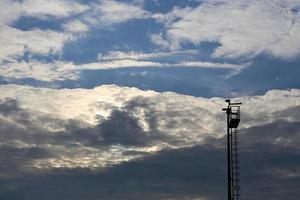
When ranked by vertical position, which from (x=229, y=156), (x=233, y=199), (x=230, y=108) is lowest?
(x=233, y=199)

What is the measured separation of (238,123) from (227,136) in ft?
7.32

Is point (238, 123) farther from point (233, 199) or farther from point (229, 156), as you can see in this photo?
point (233, 199)

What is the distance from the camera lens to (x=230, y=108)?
83062mm

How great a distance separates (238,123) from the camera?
8262cm

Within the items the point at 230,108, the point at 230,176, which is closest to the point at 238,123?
the point at 230,108

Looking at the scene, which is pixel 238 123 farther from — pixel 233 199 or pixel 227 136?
pixel 233 199

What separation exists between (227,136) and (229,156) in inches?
121

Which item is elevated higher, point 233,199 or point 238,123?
point 238,123

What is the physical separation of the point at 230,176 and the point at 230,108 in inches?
363

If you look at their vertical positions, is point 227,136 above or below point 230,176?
above

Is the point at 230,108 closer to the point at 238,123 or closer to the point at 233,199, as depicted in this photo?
the point at 238,123

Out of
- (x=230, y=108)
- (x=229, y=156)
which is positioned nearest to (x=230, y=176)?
(x=229, y=156)

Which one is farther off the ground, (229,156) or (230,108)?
(230,108)

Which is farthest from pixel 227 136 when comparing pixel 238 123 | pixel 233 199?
pixel 233 199
